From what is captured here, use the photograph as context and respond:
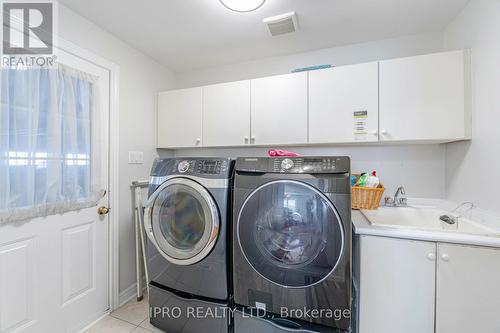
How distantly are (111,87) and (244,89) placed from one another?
1162 millimetres

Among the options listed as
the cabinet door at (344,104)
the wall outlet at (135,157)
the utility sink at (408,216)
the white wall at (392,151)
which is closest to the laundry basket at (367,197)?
the utility sink at (408,216)

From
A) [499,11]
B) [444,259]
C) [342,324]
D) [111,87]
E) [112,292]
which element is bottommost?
[112,292]

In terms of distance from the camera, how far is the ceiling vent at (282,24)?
5.35ft

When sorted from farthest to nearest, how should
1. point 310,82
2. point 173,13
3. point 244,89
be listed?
point 244,89 < point 310,82 < point 173,13

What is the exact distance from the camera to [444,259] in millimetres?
1135

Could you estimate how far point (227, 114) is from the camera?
2.09 m

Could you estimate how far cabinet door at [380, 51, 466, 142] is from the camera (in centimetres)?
148

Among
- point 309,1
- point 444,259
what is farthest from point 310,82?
point 444,259

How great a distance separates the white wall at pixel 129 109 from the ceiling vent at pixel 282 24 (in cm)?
133

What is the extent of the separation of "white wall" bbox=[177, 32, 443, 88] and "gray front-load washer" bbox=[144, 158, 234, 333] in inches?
52.3

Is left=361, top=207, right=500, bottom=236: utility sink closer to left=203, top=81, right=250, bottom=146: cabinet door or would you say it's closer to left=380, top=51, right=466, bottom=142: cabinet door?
left=380, top=51, right=466, bottom=142: cabinet door

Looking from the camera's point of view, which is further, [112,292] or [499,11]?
[112,292]

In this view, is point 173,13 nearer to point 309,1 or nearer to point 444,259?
point 309,1

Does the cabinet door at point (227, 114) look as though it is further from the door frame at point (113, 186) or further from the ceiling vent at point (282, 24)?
the door frame at point (113, 186)
